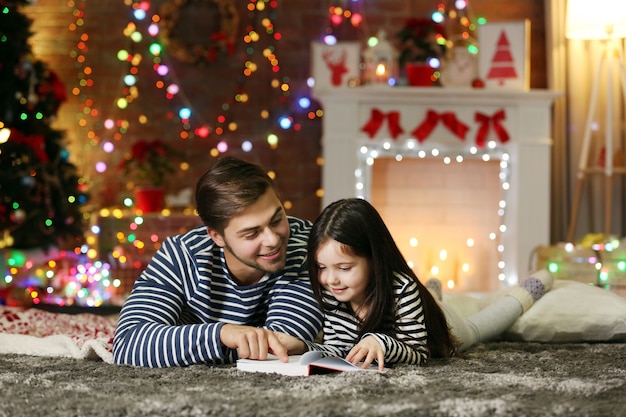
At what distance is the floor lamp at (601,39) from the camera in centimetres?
407

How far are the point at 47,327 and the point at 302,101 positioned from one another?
7.85 ft

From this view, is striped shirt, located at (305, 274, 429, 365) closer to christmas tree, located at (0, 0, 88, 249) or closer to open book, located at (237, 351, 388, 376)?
open book, located at (237, 351, 388, 376)

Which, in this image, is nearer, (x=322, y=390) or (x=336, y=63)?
(x=322, y=390)

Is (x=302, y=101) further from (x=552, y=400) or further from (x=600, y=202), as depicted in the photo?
(x=552, y=400)

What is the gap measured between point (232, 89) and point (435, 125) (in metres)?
1.10

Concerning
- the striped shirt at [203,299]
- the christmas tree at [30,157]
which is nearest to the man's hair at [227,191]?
the striped shirt at [203,299]

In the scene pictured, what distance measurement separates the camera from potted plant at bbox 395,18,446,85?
4.35 metres

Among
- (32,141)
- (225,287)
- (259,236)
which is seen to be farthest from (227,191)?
(32,141)

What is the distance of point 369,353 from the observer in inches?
66.9

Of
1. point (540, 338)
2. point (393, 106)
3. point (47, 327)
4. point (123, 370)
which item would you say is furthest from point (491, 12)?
point (123, 370)

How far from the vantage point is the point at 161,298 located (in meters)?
1.88

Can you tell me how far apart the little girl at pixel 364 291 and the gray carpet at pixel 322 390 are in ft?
0.24

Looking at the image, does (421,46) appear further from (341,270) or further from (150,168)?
(341,270)

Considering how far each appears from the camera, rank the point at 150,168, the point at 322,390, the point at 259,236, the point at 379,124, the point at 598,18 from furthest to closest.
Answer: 1. the point at 150,168
2. the point at 379,124
3. the point at 598,18
4. the point at 259,236
5. the point at 322,390
